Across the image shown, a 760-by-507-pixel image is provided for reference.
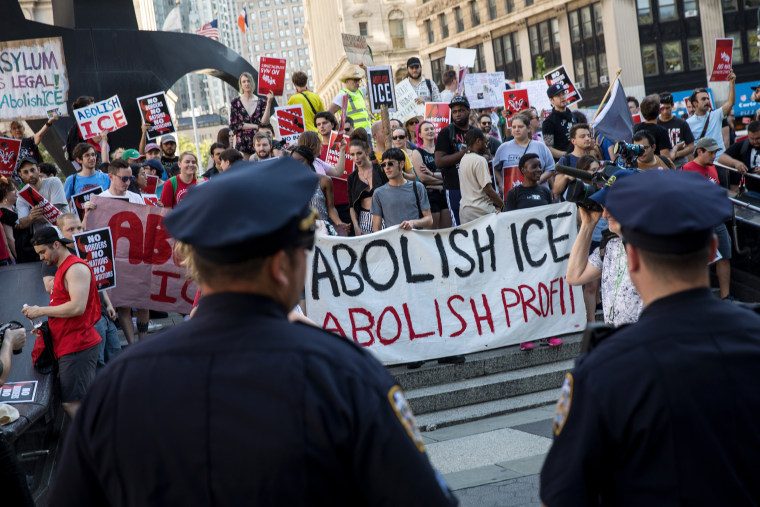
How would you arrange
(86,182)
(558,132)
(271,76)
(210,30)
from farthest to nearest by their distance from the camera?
(210,30) < (271,76) < (558,132) < (86,182)

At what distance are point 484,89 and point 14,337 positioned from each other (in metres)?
11.4

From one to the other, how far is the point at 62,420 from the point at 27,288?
2036 millimetres

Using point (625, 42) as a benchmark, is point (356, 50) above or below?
below

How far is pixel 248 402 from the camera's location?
1.72 metres

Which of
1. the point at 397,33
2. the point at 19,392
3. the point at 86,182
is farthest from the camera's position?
the point at 397,33

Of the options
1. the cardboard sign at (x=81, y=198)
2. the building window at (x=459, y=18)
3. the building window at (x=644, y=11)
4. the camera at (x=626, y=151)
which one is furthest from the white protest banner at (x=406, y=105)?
the building window at (x=459, y=18)

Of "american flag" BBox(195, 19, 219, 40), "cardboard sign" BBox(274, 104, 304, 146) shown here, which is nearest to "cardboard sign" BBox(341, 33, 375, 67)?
"cardboard sign" BBox(274, 104, 304, 146)

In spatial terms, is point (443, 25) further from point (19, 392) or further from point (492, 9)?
point (19, 392)

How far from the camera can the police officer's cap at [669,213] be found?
2105 millimetres

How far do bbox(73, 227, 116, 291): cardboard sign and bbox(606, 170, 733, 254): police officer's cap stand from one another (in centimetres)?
727

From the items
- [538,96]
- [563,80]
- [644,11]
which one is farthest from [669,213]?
[644,11]

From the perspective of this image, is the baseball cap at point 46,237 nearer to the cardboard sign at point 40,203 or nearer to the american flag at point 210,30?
the cardboard sign at point 40,203

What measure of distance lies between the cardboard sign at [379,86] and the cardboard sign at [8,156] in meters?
4.48

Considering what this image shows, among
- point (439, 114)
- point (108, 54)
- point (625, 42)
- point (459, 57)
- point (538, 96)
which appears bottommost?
point (439, 114)
